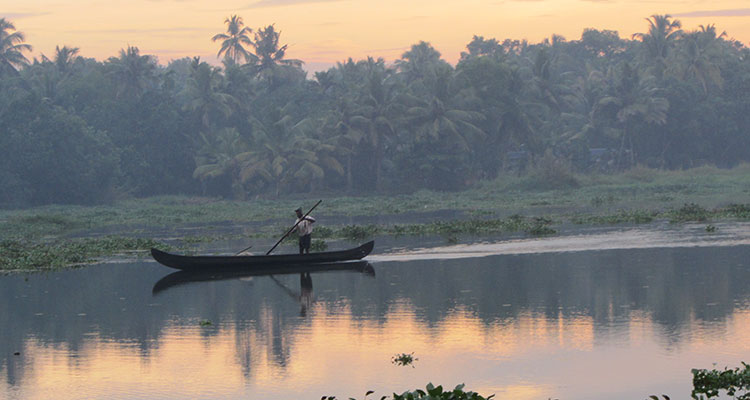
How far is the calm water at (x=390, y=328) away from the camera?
1485 centimetres

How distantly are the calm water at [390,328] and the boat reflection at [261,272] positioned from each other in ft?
1.11

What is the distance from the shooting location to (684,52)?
92.1m

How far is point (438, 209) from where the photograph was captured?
6294 cm

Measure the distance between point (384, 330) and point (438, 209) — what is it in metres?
44.0

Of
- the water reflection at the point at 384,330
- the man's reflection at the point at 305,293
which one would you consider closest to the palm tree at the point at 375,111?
the water reflection at the point at 384,330

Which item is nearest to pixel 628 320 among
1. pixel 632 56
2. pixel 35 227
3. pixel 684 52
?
pixel 35 227

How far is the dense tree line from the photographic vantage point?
77.8 meters

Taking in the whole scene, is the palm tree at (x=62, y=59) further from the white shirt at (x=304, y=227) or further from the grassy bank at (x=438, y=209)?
the white shirt at (x=304, y=227)

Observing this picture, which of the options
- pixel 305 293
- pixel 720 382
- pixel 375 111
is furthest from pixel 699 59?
pixel 720 382

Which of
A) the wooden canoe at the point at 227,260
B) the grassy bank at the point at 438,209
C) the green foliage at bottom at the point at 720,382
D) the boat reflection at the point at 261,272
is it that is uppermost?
the grassy bank at the point at 438,209

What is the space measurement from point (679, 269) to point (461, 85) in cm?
5917

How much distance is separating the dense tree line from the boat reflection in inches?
1831

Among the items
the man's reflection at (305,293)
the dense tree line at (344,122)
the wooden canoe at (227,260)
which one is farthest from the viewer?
the dense tree line at (344,122)

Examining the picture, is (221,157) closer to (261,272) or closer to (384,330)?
(261,272)
